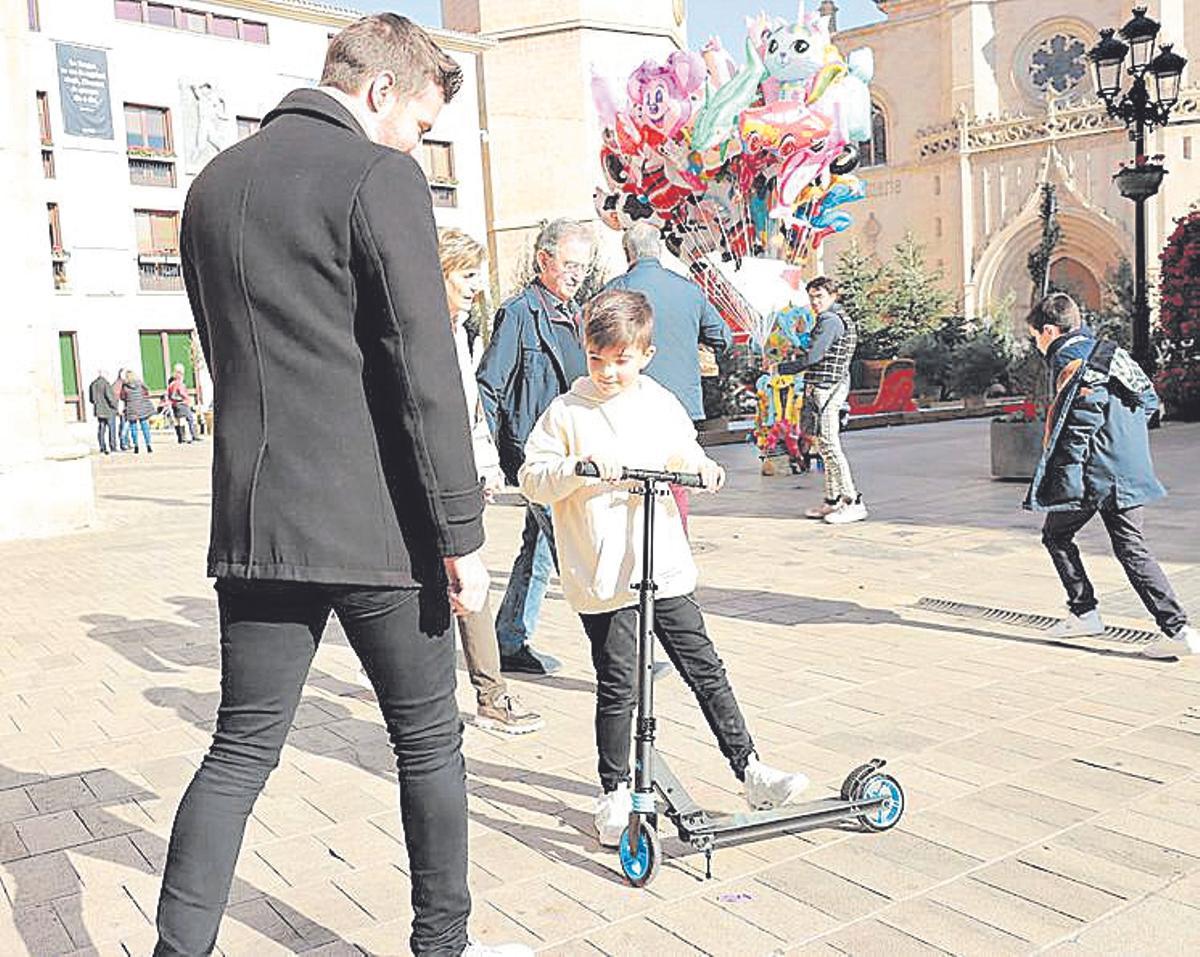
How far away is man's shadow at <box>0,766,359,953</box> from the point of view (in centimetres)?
323

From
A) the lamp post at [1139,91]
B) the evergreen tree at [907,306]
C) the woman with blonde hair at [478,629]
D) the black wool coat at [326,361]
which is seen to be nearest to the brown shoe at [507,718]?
the woman with blonde hair at [478,629]

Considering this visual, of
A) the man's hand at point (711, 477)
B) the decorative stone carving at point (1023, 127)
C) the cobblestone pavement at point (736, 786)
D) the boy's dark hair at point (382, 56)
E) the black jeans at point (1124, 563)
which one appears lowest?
the cobblestone pavement at point (736, 786)

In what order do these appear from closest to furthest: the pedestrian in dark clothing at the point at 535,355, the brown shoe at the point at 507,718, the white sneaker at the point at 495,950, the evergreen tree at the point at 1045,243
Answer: the white sneaker at the point at 495,950
the brown shoe at the point at 507,718
the pedestrian in dark clothing at the point at 535,355
the evergreen tree at the point at 1045,243

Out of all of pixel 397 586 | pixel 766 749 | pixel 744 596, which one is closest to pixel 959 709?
pixel 766 749

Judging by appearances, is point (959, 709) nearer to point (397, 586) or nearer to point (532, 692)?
point (532, 692)

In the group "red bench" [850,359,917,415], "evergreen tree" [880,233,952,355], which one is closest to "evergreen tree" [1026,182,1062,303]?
"evergreen tree" [880,233,952,355]

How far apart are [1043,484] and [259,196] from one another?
167 inches

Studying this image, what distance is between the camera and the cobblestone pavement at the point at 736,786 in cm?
318

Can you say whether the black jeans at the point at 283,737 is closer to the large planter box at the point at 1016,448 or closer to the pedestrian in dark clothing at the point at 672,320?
the pedestrian in dark clothing at the point at 672,320

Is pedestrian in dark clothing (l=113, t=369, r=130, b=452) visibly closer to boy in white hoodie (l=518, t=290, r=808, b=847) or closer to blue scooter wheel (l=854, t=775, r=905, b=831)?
boy in white hoodie (l=518, t=290, r=808, b=847)

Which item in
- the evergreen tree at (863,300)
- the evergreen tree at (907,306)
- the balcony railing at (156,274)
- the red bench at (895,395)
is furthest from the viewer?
the balcony railing at (156,274)

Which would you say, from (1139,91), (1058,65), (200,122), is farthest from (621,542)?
(1058,65)

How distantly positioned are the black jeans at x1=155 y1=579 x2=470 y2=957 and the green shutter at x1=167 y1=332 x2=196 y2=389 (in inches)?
1482

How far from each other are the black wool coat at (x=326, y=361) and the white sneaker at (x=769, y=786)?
1526 millimetres
